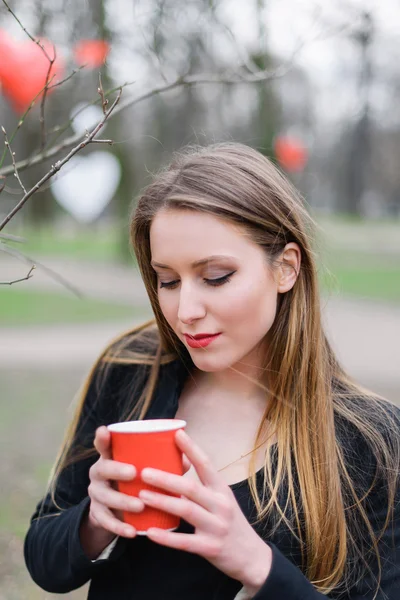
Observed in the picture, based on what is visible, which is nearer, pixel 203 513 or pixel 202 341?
pixel 203 513

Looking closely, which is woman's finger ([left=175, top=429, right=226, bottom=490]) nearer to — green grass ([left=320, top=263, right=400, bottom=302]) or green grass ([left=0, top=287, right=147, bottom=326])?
green grass ([left=0, top=287, right=147, bottom=326])

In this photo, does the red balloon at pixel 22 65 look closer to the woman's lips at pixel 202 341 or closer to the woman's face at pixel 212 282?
the woman's face at pixel 212 282

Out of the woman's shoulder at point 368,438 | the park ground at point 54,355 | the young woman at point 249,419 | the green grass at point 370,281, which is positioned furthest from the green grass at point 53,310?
the woman's shoulder at point 368,438

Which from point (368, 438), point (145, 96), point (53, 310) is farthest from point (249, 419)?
point (53, 310)

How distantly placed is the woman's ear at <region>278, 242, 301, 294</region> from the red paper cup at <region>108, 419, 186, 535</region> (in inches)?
20.8

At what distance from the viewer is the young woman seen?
1.54 meters

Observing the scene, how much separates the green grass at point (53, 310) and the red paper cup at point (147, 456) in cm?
879

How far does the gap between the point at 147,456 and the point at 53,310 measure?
1027 centimetres

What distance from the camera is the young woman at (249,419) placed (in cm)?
154

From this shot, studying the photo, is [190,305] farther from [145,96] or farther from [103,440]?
[145,96]

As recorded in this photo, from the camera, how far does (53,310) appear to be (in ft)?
37.0

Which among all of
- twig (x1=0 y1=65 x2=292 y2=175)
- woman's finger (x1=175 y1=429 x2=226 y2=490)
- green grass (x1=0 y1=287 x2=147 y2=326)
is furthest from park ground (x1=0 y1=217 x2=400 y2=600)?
woman's finger (x1=175 y1=429 x2=226 y2=490)

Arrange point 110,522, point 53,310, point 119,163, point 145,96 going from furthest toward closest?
point 119,163
point 53,310
point 145,96
point 110,522

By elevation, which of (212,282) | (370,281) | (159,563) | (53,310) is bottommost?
(159,563)
